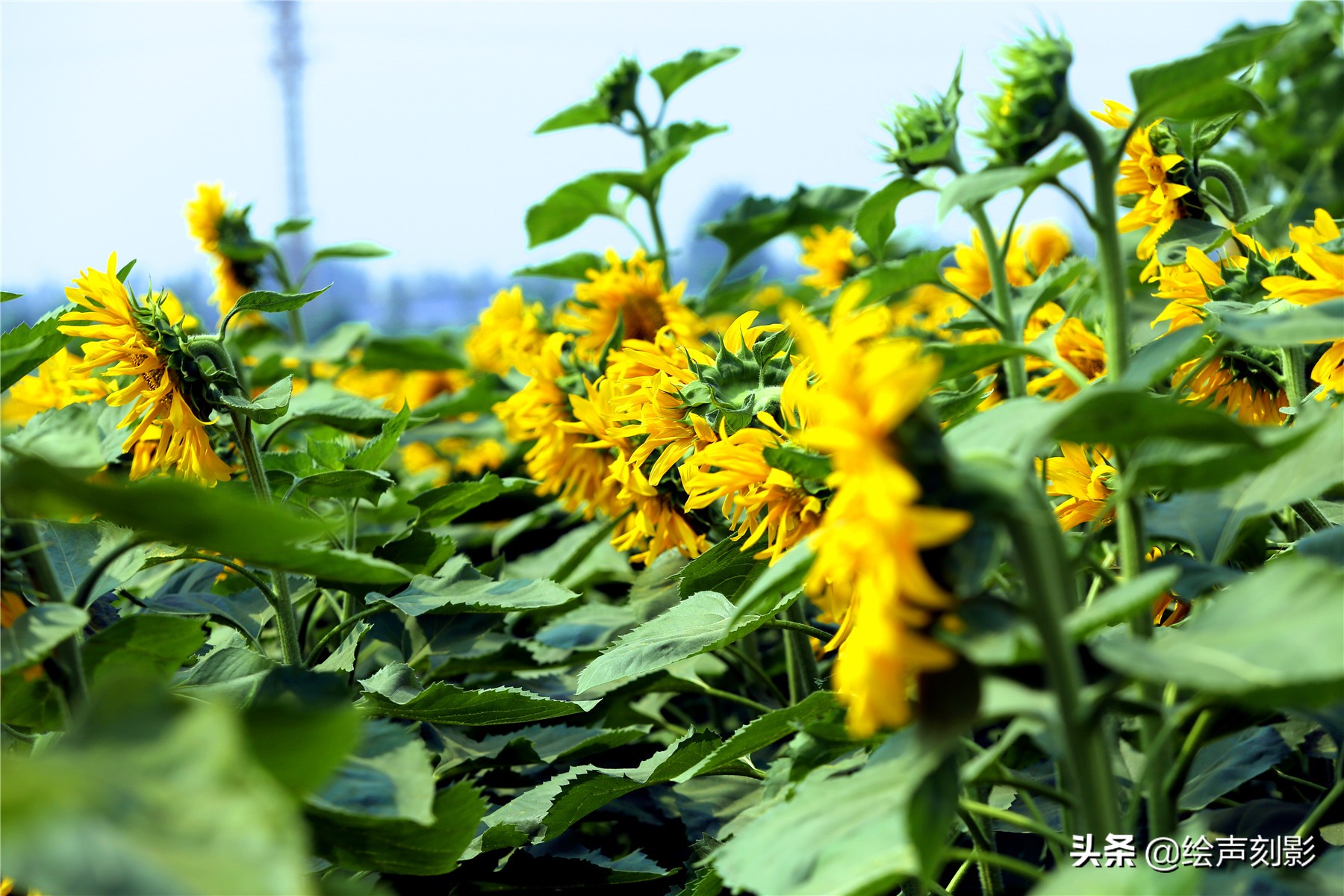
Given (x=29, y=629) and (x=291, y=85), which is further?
(x=291, y=85)

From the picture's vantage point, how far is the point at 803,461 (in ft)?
2.73

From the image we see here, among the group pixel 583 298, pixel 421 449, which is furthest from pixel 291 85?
pixel 583 298

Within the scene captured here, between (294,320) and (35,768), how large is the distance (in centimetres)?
252

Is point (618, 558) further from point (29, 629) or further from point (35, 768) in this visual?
point (35, 768)

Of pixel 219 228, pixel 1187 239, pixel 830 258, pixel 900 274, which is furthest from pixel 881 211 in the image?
pixel 219 228

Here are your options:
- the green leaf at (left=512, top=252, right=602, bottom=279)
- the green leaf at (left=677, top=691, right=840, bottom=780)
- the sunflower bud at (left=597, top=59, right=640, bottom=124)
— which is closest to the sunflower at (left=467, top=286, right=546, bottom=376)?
the green leaf at (left=512, top=252, right=602, bottom=279)

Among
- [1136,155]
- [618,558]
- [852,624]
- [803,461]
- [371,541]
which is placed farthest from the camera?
[618,558]

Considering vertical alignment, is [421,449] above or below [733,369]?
below

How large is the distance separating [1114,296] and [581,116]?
5.29 feet

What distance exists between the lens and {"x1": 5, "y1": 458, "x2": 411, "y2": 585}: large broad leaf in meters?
0.58

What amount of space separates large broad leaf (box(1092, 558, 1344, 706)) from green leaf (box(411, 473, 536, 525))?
910 millimetres

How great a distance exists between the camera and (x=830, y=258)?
2635mm

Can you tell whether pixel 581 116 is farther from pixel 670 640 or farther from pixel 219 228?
pixel 670 640

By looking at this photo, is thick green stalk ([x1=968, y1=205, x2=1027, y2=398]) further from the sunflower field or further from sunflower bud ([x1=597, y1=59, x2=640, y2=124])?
sunflower bud ([x1=597, y1=59, x2=640, y2=124])
